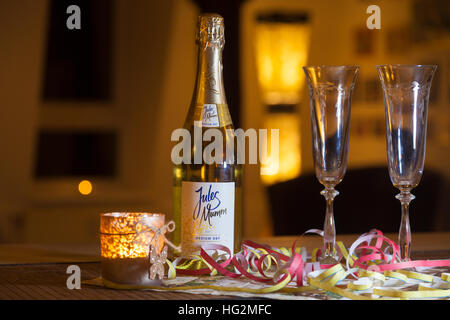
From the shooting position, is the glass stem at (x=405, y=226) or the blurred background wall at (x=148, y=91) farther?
the blurred background wall at (x=148, y=91)

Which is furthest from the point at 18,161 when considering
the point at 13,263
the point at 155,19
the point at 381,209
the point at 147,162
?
the point at 13,263

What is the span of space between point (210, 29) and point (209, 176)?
8.8 inches

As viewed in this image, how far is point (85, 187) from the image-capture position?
4191 millimetres

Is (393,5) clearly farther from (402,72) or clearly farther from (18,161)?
(402,72)

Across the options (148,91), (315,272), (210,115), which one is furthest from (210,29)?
(148,91)

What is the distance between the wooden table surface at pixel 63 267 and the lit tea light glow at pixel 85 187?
3020 millimetres

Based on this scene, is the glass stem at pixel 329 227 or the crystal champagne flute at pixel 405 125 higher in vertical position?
the crystal champagne flute at pixel 405 125

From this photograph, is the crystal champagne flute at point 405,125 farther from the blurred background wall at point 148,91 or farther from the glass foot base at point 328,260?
the blurred background wall at point 148,91

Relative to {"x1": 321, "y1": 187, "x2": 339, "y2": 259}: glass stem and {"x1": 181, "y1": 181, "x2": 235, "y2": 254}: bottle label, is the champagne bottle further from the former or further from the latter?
{"x1": 321, "y1": 187, "x2": 339, "y2": 259}: glass stem

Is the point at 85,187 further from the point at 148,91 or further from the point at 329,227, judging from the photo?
the point at 329,227

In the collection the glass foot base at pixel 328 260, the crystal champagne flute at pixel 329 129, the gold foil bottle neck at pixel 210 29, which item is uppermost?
the gold foil bottle neck at pixel 210 29

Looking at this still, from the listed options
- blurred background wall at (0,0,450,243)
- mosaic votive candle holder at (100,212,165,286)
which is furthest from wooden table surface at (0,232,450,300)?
blurred background wall at (0,0,450,243)

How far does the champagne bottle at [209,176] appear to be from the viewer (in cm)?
89

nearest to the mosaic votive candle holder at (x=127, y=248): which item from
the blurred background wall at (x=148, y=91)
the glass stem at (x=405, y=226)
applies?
the glass stem at (x=405, y=226)
